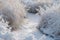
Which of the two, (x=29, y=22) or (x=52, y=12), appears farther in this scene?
(x=29, y=22)

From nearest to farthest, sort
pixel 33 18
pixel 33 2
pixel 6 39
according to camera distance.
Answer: pixel 6 39
pixel 33 18
pixel 33 2

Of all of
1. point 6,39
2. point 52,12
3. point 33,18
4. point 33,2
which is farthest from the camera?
point 33,2

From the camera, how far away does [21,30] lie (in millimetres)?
3770

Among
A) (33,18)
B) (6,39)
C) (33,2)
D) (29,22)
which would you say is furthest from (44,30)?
(33,2)

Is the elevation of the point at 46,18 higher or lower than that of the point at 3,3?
lower

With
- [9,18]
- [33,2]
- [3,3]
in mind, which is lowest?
[9,18]

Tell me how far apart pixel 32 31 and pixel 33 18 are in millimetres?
1117

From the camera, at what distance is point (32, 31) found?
12.2 ft

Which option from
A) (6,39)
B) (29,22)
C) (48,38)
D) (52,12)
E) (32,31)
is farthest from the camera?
(29,22)

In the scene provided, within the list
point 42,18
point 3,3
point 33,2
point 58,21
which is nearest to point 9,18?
point 3,3

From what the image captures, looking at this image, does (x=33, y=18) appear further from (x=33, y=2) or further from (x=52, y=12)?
(x=33, y=2)

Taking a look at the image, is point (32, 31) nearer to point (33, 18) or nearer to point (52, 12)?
point (52, 12)

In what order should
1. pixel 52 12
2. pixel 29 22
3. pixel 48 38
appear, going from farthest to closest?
pixel 29 22 < pixel 52 12 < pixel 48 38

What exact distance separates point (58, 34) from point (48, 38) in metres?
0.29
